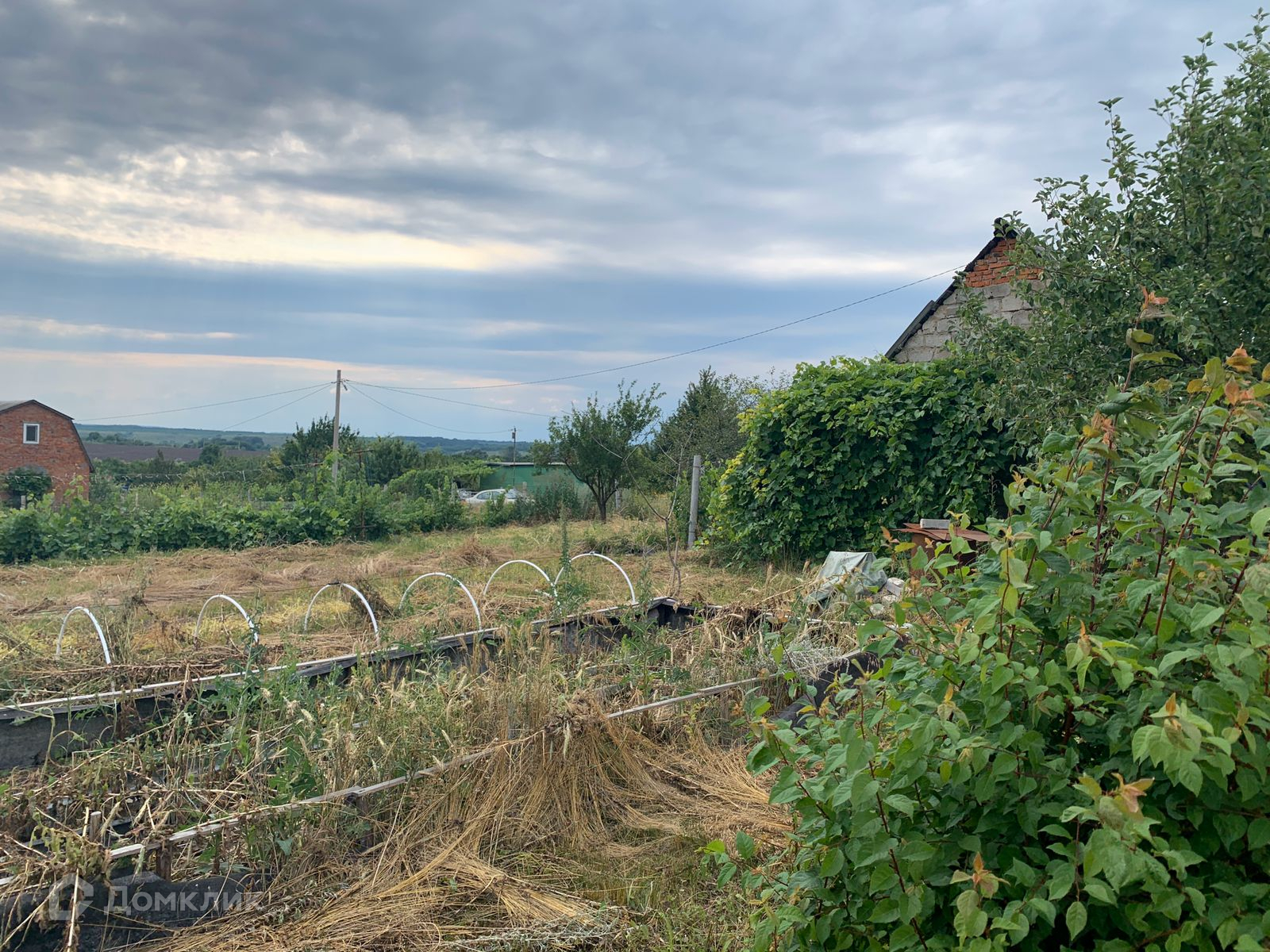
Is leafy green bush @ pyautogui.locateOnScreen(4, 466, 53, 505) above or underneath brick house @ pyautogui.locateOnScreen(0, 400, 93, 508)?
underneath

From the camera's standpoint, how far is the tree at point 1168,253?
16.1 ft

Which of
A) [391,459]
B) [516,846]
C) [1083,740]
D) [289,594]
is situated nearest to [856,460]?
[289,594]

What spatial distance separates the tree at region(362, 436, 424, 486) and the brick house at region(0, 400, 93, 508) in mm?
14491

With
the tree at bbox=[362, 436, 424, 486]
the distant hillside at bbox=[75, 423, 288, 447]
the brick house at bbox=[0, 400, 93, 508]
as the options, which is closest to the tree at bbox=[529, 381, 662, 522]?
the tree at bbox=[362, 436, 424, 486]

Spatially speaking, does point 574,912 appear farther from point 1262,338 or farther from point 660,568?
point 660,568

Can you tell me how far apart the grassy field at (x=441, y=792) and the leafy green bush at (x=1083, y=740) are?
1420mm

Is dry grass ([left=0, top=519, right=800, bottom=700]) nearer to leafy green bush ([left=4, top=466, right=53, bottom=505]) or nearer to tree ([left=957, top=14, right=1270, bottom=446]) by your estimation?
tree ([left=957, top=14, right=1270, bottom=446])

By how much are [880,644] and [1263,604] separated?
0.67 metres

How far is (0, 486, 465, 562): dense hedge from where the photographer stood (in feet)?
41.8

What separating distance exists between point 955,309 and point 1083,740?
339 inches

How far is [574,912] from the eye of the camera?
2.96 meters

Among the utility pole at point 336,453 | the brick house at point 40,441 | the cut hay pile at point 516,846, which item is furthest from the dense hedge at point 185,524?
the brick house at point 40,441

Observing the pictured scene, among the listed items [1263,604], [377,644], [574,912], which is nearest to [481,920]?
[574,912]

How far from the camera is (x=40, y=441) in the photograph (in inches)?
1576
